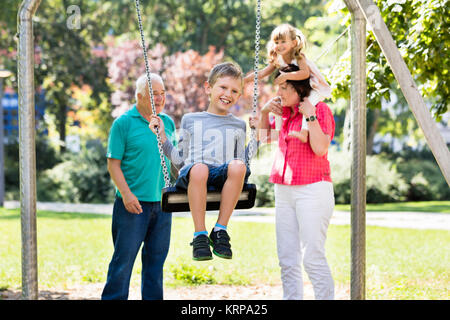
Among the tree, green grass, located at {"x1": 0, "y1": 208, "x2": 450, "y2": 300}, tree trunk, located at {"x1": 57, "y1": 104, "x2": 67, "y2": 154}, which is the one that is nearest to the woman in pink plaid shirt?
the tree

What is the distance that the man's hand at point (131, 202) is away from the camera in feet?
12.4

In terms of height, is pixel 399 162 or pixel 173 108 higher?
pixel 173 108

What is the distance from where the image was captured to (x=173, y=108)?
1575 centimetres

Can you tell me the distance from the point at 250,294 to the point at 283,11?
765 inches

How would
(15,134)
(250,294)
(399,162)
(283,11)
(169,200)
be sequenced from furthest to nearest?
(283,11) → (15,134) → (399,162) → (250,294) → (169,200)

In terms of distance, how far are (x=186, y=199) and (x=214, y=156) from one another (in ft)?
1.09

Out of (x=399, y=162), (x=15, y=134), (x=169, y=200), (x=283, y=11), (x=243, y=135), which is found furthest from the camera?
(x=283, y=11)

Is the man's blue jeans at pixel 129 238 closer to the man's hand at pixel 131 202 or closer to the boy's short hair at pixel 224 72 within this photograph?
the man's hand at pixel 131 202

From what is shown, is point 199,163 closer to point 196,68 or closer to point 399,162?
point 196,68

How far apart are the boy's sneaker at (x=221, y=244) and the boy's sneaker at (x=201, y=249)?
6cm

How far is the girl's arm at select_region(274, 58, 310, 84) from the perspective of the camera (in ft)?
11.5

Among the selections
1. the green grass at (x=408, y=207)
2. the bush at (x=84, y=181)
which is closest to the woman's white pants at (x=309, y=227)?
the green grass at (x=408, y=207)
